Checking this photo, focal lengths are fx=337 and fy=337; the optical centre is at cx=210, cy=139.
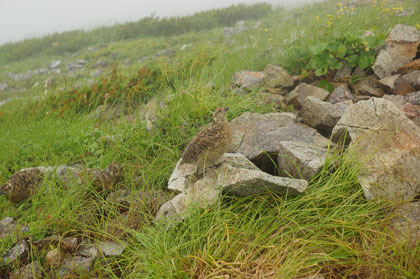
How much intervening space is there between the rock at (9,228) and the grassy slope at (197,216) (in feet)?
0.35

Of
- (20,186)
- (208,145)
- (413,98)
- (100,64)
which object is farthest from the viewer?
(100,64)

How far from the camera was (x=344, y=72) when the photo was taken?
4762 millimetres

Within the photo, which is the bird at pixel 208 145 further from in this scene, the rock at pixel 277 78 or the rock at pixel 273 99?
the rock at pixel 277 78

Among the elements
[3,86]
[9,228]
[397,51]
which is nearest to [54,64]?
[3,86]

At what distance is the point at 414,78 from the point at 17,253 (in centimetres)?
459

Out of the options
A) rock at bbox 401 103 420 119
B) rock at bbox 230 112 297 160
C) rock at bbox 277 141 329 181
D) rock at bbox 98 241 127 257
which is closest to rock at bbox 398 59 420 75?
rock at bbox 401 103 420 119

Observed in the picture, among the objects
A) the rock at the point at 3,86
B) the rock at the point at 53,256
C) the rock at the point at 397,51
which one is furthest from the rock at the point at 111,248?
the rock at the point at 3,86

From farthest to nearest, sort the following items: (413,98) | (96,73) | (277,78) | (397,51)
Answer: (96,73), (277,78), (397,51), (413,98)

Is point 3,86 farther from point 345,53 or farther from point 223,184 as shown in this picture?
point 223,184

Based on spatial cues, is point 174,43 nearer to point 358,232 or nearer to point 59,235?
point 59,235

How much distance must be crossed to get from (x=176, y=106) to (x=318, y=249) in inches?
94.9

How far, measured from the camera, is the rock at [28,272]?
2.54 meters

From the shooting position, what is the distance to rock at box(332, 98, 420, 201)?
2.56 m

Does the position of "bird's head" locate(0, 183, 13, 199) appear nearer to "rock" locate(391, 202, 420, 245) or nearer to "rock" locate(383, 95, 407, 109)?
"rock" locate(391, 202, 420, 245)
